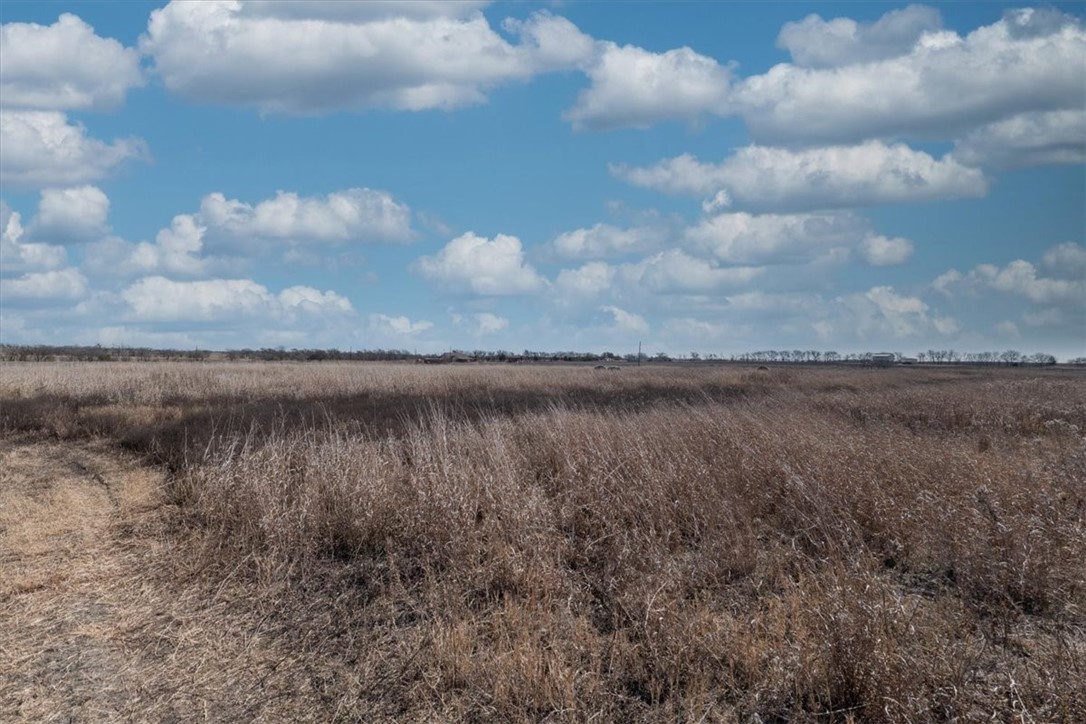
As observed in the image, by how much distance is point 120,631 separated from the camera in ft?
25.3

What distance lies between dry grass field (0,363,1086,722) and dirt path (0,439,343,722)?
32mm

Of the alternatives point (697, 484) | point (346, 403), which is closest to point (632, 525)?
point (697, 484)

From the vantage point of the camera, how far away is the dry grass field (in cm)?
568

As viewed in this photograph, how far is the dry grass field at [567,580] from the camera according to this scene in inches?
224

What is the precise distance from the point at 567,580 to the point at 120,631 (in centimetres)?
407

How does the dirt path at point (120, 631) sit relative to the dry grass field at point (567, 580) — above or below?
below

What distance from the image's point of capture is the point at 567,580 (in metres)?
7.63

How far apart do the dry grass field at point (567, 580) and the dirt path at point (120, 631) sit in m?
0.03

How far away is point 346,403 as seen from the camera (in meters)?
23.6

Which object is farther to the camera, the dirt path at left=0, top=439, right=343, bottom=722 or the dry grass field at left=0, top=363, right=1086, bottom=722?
the dirt path at left=0, top=439, right=343, bottom=722

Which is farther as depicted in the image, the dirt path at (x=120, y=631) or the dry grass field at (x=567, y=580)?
the dirt path at (x=120, y=631)

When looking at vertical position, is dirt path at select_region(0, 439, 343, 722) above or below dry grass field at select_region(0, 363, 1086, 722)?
below

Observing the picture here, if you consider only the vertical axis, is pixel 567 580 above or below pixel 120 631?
above

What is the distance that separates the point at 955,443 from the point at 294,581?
29.7 feet
